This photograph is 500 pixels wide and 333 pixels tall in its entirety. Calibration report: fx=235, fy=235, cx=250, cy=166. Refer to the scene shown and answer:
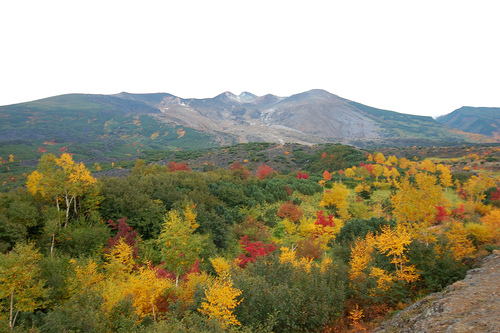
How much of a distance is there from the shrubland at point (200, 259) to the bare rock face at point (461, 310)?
7.05ft

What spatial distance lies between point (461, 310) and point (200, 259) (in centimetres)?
1345

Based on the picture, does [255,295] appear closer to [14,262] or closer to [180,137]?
[14,262]

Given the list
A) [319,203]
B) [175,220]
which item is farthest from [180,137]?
[175,220]

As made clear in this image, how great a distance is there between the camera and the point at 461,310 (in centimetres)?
755

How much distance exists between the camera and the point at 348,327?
437 inches

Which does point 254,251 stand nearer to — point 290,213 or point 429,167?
point 290,213

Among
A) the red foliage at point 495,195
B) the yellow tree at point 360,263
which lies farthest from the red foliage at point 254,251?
the red foliage at point 495,195

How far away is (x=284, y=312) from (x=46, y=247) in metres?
15.8

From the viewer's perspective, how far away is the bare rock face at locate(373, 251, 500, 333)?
668cm

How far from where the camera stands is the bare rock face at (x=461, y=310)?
668 centimetres

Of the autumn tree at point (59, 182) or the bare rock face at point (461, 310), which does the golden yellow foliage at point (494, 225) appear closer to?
the bare rock face at point (461, 310)

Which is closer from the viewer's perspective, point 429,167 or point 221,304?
point 221,304

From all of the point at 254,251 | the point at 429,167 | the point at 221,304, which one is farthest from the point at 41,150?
the point at 429,167

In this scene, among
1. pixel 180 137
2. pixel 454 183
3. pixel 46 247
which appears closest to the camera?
pixel 46 247
